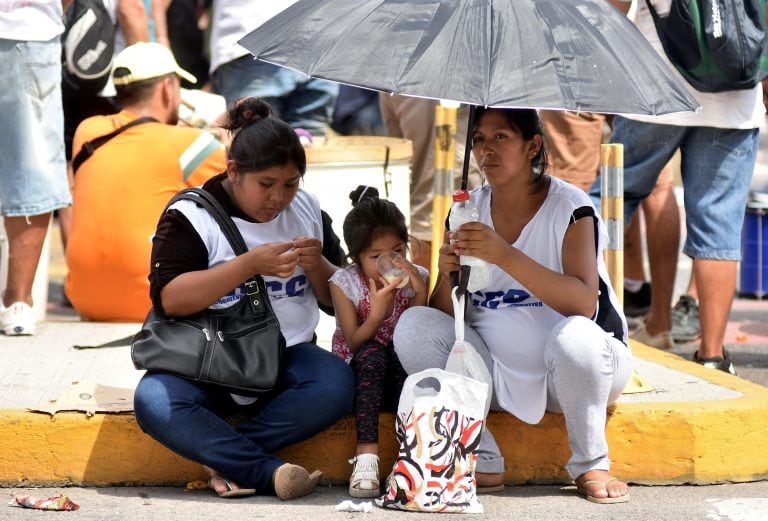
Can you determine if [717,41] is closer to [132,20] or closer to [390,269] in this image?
[390,269]

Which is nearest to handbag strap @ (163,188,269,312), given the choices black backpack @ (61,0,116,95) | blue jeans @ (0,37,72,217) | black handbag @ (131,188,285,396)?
black handbag @ (131,188,285,396)

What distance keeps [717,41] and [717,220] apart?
30.1 inches

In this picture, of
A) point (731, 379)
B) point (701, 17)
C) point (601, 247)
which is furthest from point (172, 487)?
point (701, 17)

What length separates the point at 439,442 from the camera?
12.8 feet

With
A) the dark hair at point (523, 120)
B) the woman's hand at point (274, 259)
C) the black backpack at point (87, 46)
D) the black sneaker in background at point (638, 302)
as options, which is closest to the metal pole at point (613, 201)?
the dark hair at point (523, 120)

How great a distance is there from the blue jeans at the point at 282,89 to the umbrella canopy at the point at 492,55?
2730mm

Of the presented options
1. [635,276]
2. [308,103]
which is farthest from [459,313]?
[635,276]

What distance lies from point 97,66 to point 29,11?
1189mm

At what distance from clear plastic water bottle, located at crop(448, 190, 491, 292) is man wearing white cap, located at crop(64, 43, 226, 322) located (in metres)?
1.89

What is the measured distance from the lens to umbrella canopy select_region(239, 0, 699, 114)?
355 centimetres

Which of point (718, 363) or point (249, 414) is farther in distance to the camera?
point (718, 363)

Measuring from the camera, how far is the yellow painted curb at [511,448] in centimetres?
420

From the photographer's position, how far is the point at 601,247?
413 cm

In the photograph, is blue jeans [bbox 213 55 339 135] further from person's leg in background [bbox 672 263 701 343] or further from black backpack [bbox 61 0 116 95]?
person's leg in background [bbox 672 263 701 343]
